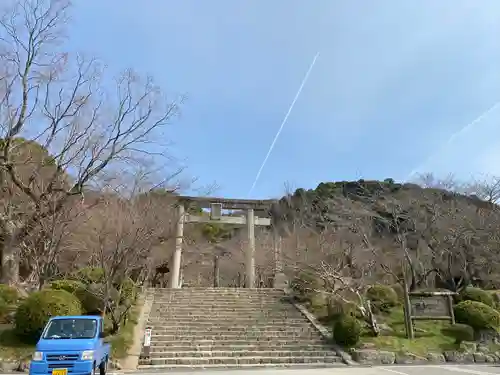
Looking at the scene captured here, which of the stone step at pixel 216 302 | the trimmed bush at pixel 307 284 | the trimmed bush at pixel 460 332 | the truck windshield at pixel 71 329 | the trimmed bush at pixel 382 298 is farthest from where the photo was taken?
the trimmed bush at pixel 307 284

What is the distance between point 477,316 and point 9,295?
17.0m

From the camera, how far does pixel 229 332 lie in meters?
15.9

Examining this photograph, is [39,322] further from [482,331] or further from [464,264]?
[464,264]

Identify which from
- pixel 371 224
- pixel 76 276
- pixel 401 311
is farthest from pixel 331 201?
pixel 76 276

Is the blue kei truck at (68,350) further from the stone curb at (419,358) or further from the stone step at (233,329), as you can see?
the stone curb at (419,358)

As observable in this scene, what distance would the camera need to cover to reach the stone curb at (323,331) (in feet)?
45.6

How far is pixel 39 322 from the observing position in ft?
42.0

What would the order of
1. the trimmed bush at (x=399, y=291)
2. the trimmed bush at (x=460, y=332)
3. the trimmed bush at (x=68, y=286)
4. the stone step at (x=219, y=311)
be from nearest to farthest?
the trimmed bush at (x=68, y=286)
the trimmed bush at (x=460, y=332)
the stone step at (x=219, y=311)
the trimmed bush at (x=399, y=291)

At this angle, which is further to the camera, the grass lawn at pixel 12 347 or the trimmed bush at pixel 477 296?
the trimmed bush at pixel 477 296

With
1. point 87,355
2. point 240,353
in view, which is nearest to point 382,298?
point 240,353

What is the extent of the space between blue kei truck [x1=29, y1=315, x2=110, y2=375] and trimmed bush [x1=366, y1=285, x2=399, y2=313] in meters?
12.6

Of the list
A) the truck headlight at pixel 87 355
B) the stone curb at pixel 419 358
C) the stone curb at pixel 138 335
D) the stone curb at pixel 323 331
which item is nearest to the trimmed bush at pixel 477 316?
the stone curb at pixel 419 358

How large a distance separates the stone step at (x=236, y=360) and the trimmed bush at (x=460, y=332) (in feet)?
17.7

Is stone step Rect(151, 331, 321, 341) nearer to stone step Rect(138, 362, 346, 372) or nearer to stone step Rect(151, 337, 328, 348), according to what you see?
stone step Rect(151, 337, 328, 348)
